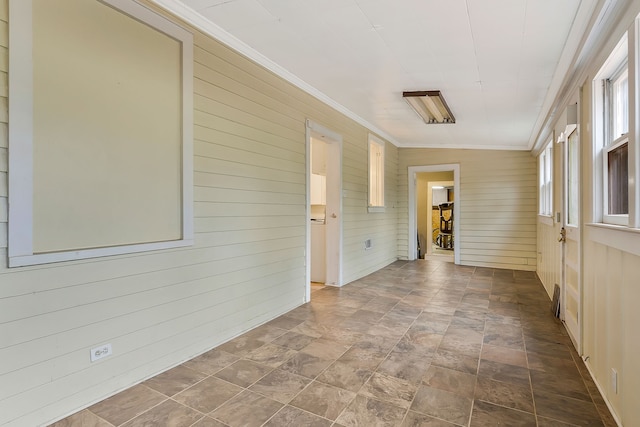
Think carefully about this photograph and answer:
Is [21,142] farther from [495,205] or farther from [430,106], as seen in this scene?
[495,205]

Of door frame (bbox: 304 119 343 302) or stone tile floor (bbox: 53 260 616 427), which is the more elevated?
door frame (bbox: 304 119 343 302)

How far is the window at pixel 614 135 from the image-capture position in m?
1.94

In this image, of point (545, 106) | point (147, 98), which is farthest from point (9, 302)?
point (545, 106)

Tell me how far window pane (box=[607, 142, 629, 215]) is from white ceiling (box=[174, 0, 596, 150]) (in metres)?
0.91

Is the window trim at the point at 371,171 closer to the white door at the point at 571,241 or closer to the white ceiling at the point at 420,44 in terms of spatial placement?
the white ceiling at the point at 420,44

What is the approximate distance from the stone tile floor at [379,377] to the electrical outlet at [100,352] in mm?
272

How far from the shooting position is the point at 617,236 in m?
1.81

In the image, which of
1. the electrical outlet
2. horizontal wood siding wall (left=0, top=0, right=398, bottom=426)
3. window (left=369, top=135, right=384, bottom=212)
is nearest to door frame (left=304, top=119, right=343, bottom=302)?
horizontal wood siding wall (left=0, top=0, right=398, bottom=426)

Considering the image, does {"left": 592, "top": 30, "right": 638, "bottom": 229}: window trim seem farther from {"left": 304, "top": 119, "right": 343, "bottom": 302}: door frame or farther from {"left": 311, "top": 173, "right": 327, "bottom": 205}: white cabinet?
{"left": 311, "top": 173, "right": 327, "bottom": 205}: white cabinet

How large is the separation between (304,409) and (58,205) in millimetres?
1787

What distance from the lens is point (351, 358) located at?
2.60m

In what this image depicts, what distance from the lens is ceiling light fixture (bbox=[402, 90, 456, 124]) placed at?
13.0 ft

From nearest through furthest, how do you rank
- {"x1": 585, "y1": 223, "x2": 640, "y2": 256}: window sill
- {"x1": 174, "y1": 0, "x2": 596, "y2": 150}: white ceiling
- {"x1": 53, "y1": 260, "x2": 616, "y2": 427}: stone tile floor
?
{"x1": 585, "y1": 223, "x2": 640, "y2": 256}: window sill
{"x1": 53, "y1": 260, "x2": 616, "y2": 427}: stone tile floor
{"x1": 174, "y1": 0, "x2": 596, "y2": 150}: white ceiling

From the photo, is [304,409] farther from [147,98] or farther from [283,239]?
[147,98]
